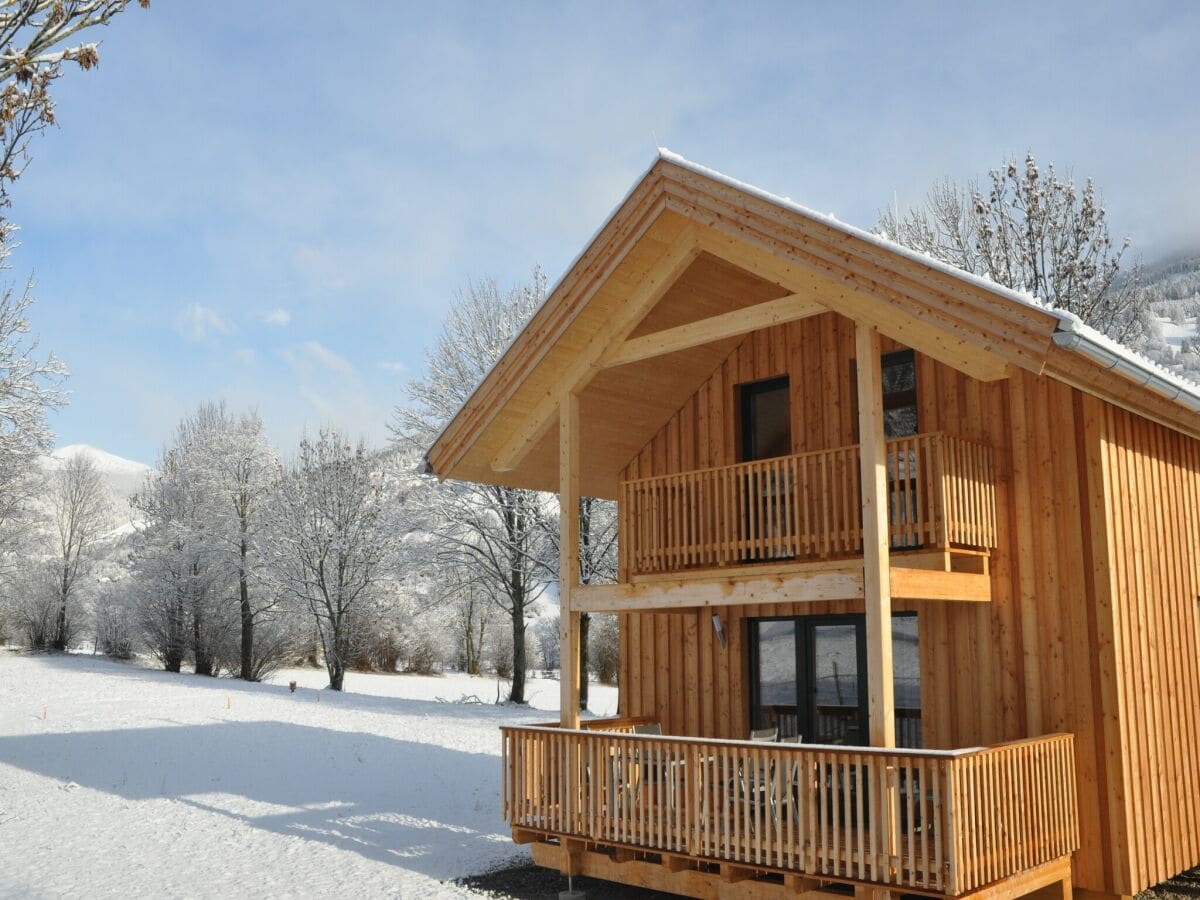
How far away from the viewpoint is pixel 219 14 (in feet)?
36.7

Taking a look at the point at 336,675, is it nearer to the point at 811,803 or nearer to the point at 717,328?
the point at 717,328

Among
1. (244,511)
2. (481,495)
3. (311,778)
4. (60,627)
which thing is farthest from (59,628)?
(311,778)

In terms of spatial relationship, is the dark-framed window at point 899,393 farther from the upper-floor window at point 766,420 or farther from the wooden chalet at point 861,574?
the upper-floor window at point 766,420

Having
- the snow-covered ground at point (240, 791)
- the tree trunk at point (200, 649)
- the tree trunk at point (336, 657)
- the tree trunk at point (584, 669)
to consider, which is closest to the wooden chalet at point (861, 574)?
the snow-covered ground at point (240, 791)

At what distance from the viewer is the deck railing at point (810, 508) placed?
9469mm

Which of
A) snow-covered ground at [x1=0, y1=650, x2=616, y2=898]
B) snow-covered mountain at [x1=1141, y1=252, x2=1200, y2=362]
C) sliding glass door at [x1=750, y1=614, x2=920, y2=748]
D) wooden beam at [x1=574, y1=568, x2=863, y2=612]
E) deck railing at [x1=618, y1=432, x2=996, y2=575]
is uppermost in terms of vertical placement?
snow-covered mountain at [x1=1141, y1=252, x2=1200, y2=362]

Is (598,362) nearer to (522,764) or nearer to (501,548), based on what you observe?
(522,764)

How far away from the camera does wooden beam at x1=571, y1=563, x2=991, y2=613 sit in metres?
9.03

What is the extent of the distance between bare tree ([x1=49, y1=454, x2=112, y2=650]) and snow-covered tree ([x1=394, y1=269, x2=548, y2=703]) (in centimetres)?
1865

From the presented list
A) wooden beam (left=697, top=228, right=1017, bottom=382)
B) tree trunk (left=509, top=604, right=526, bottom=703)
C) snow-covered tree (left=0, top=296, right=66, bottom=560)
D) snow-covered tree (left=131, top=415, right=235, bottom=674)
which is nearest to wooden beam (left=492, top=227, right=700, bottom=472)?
wooden beam (left=697, top=228, right=1017, bottom=382)

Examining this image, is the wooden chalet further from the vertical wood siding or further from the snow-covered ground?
the snow-covered ground

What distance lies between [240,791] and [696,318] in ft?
30.5

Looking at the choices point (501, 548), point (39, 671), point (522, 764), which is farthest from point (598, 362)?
point (39, 671)

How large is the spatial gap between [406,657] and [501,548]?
716 inches
